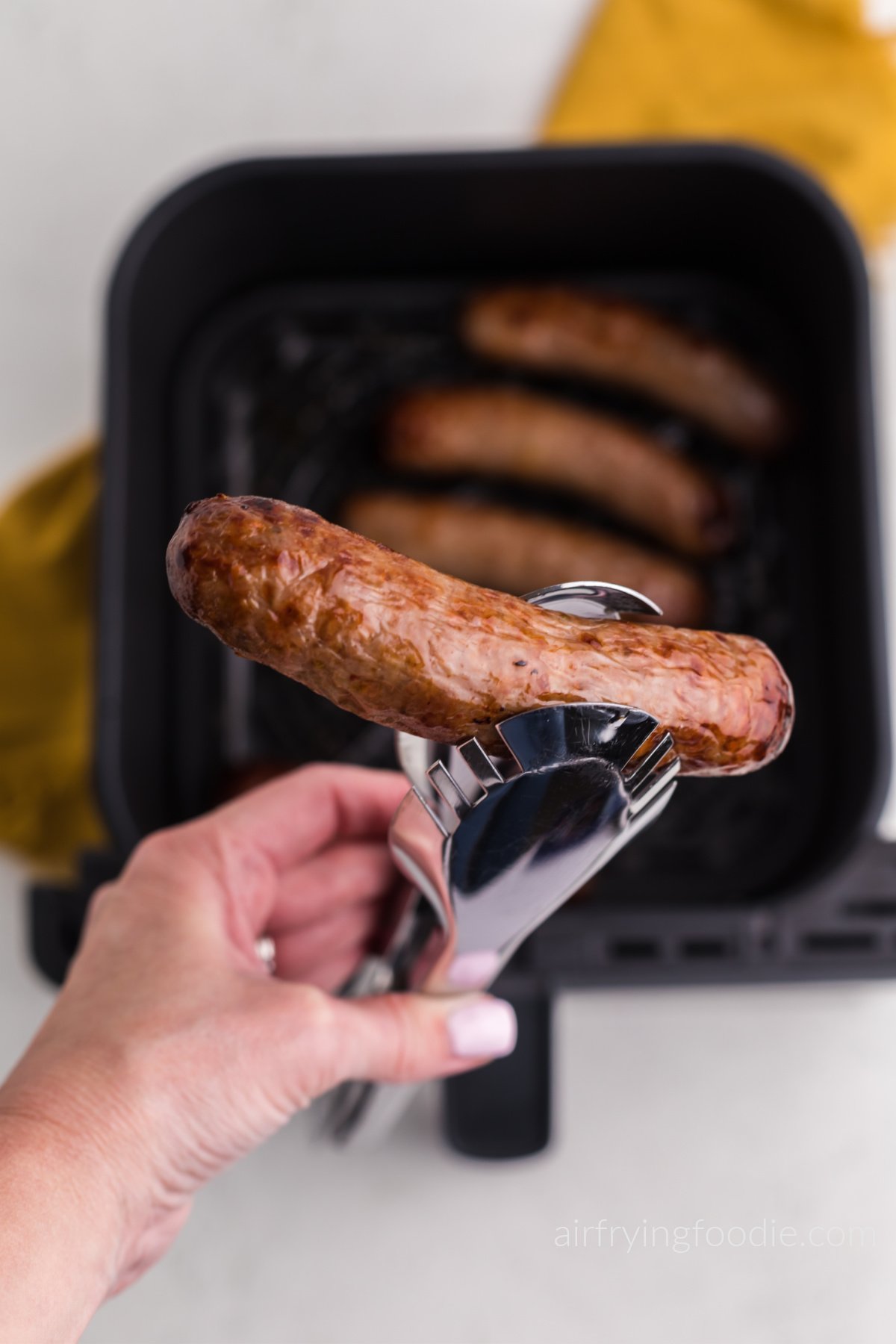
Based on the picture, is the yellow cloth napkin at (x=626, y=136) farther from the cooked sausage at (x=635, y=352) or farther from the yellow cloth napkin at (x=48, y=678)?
the cooked sausage at (x=635, y=352)

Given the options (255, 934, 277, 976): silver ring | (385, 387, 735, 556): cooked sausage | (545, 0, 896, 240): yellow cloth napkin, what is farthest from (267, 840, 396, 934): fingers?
(545, 0, 896, 240): yellow cloth napkin

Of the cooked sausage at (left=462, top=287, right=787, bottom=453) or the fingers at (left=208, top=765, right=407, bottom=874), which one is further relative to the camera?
the cooked sausage at (left=462, top=287, right=787, bottom=453)

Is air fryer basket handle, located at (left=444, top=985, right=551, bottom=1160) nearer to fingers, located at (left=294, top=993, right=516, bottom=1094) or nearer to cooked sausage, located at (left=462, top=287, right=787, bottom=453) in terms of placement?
fingers, located at (left=294, top=993, right=516, bottom=1094)

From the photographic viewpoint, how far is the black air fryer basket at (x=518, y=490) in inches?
40.8

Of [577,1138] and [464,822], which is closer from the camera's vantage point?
[464,822]

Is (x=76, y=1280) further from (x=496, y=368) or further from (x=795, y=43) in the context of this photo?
(x=795, y=43)

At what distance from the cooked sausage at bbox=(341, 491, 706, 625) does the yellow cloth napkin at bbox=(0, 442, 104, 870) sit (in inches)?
11.8

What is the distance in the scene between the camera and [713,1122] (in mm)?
1222

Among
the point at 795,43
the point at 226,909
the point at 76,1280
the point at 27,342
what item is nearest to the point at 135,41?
the point at 27,342

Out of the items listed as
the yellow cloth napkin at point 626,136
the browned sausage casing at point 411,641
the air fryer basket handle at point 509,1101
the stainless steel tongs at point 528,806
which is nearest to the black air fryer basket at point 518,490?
the air fryer basket handle at point 509,1101

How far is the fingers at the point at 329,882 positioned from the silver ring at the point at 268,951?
0.01 metres

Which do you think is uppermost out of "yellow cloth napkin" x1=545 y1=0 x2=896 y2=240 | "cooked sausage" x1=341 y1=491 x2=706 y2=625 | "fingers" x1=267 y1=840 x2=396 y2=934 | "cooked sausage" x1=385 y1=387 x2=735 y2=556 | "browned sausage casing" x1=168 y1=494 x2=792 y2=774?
"yellow cloth napkin" x1=545 y1=0 x2=896 y2=240

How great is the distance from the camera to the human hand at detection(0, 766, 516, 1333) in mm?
762

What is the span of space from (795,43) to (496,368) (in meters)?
0.48
